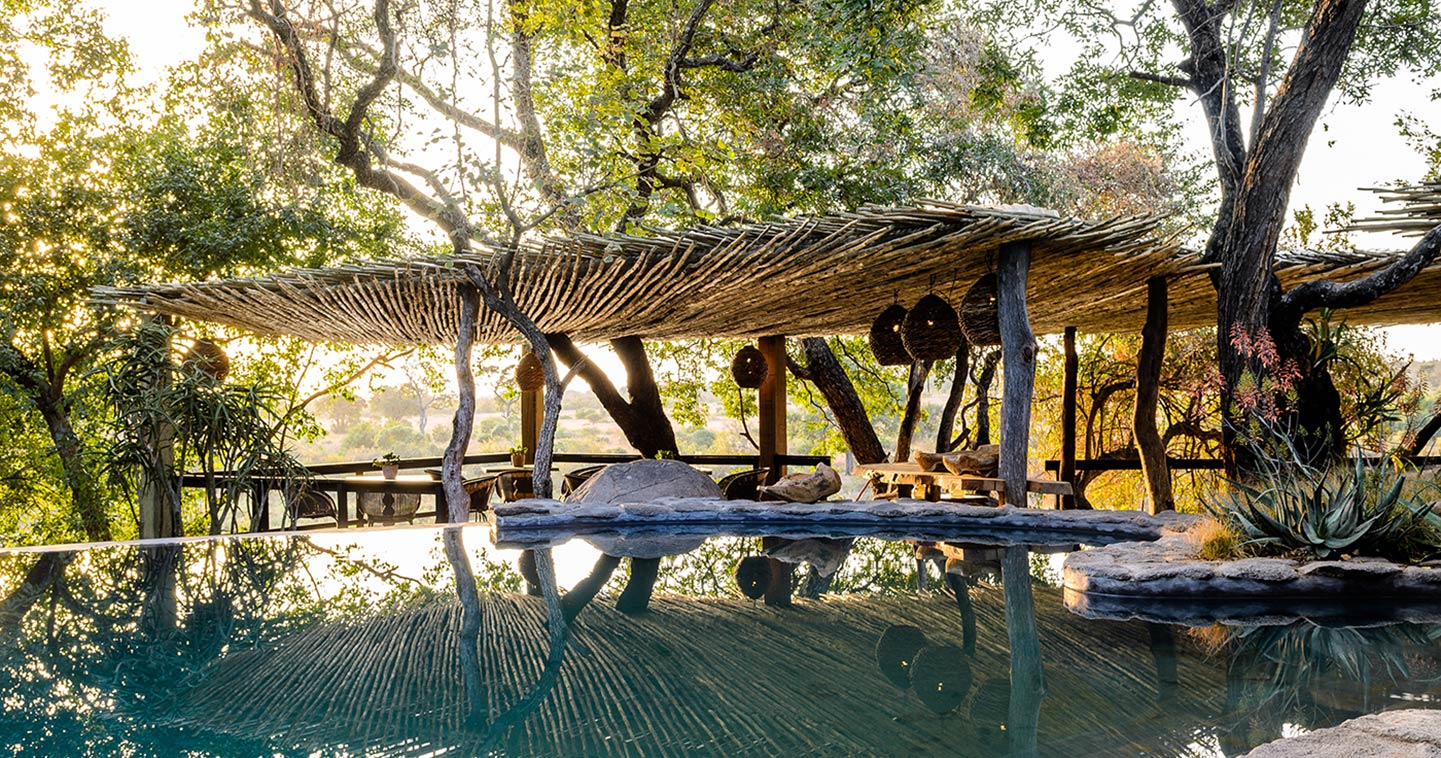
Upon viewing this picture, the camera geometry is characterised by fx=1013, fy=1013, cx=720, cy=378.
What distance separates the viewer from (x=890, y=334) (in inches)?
344

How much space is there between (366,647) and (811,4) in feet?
24.9

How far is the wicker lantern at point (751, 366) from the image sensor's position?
427 inches

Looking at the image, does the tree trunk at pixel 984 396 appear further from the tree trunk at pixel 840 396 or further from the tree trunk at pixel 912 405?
the tree trunk at pixel 840 396

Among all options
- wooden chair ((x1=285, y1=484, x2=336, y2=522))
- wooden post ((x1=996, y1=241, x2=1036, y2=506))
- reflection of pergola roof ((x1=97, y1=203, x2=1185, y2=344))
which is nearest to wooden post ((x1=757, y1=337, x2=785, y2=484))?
reflection of pergola roof ((x1=97, y1=203, x2=1185, y2=344))

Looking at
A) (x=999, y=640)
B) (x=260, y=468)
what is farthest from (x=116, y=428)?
(x=999, y=640)

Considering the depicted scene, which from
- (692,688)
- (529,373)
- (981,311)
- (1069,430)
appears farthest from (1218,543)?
(529,373)

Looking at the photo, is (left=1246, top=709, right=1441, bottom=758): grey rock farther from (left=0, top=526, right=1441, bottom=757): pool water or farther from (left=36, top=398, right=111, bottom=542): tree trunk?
(left=36, top=398, right=111, bottom=542): tree trunk

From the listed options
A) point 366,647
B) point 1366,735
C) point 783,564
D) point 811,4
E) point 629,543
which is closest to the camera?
point 1366,735

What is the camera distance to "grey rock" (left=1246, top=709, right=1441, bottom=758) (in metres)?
2.16

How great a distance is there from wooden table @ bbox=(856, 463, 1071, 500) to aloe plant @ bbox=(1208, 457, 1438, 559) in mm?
2176

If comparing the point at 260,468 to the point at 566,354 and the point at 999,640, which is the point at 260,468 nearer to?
the point at 566,354

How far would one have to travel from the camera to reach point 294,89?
9.67 m

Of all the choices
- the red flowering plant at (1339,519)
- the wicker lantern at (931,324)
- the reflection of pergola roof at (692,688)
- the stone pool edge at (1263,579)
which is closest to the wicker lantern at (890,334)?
the wicker lantern at (931,324)

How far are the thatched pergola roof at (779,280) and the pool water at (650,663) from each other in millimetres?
2110
